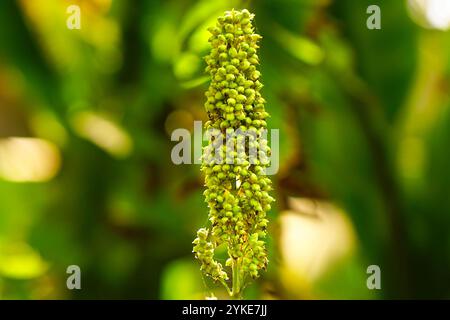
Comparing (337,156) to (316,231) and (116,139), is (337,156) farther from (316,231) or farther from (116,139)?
(116,139)

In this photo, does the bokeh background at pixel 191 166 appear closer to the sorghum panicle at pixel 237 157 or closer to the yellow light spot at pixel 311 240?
the yellow light spot at pixel 311 240

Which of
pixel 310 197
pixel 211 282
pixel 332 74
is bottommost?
pixel 211 282

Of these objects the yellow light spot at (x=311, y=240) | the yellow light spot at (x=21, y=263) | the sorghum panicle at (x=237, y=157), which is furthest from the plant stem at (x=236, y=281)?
the yellow light spot at (x=21, y=263)

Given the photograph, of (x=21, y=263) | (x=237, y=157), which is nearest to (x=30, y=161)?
(x=21, y=263)

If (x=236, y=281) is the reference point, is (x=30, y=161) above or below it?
above

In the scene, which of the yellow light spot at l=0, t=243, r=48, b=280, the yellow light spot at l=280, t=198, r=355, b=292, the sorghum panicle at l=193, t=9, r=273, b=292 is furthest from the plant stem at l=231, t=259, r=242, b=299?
the yellow light spot at l=0, t=243, r=48, b=280

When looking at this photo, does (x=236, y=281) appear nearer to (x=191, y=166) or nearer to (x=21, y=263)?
(x=191, y=166)

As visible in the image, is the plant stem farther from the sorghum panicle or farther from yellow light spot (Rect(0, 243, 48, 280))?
yellow light spot (Rect(0, 243, 48, 280))

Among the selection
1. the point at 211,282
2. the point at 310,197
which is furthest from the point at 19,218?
the point at 310,197
